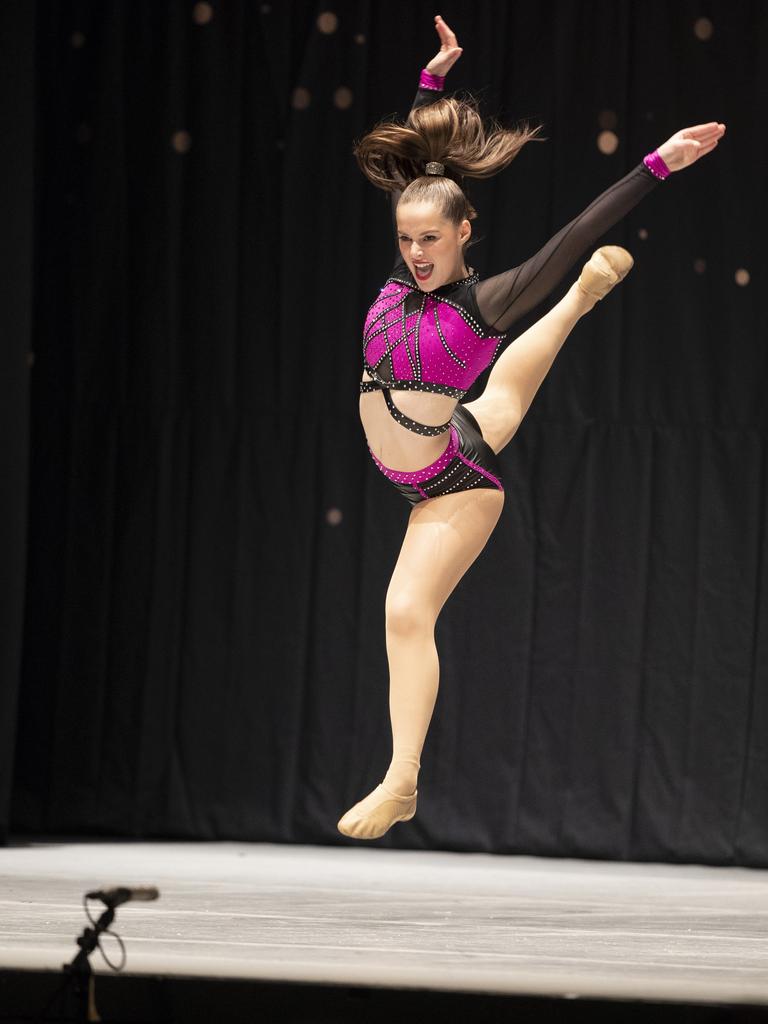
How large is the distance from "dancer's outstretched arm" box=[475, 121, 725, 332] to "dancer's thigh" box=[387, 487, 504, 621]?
0.31 metres

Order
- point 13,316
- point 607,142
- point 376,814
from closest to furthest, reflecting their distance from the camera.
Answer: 1. point 376,814
2. point 13,316
3. point 607,142

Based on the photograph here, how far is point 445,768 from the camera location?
17.6 feet

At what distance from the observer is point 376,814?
2512mm

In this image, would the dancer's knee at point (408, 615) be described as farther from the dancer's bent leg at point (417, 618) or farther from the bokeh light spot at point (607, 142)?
the bokeh light spot at point (607, 142)

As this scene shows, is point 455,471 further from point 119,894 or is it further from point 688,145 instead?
point 119,894

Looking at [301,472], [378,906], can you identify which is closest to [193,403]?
[301,472]

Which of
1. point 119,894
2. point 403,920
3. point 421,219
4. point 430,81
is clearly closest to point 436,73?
point 430,81

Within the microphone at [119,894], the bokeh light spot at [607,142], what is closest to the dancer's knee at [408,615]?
the microphone at [119,894]

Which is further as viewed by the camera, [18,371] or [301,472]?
[301,472]

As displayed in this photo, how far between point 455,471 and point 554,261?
399 mm

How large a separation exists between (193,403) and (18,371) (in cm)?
66

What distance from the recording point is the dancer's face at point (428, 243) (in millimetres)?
2637

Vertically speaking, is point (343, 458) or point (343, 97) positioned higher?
point (343, 97)

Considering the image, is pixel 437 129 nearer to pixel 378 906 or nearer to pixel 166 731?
pixel 378 906
